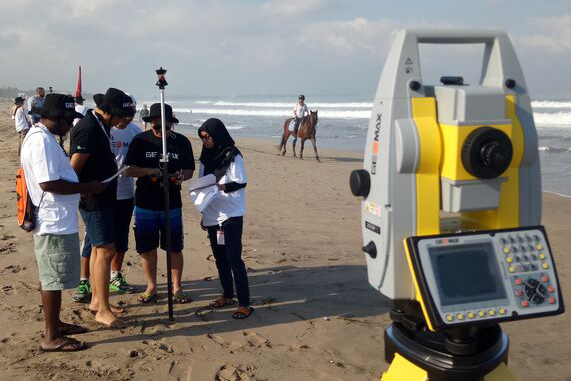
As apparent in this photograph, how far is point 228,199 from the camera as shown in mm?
4844

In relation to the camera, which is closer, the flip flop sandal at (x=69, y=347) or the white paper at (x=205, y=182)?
the flip flop sandal at (x=69, y=347)

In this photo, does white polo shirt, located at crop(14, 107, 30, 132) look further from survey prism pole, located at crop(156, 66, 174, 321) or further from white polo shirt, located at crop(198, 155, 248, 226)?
white polo shirt, located at crop(198, 155, 248, 226)

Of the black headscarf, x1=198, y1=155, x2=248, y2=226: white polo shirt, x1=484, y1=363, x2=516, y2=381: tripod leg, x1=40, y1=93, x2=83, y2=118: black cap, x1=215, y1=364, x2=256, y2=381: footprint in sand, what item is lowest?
x1=215, y1=364, x2=256, y2=381: footprint in sand

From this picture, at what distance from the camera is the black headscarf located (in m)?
4.83

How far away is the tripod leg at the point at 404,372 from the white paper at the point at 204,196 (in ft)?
8.89

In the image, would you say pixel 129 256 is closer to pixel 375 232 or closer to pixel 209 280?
pixel 209 280

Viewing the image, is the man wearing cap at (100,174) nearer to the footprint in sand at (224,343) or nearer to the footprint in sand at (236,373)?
the footprint in sand at (224,343)

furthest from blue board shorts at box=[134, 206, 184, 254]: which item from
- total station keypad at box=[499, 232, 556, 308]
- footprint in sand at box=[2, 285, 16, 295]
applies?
total station keypad at box=[499, 232, 556, 308]

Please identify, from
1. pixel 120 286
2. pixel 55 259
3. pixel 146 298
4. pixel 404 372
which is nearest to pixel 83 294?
pixel 120 286

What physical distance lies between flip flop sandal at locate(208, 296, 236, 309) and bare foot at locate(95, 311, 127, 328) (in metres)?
0.87

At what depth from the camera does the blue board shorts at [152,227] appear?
504cm

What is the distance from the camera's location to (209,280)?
6000 millimetres

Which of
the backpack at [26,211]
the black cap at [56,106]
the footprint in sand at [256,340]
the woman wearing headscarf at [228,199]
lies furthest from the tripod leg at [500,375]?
the black cap at [56,106]

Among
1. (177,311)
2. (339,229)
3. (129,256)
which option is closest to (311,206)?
(339,229)
